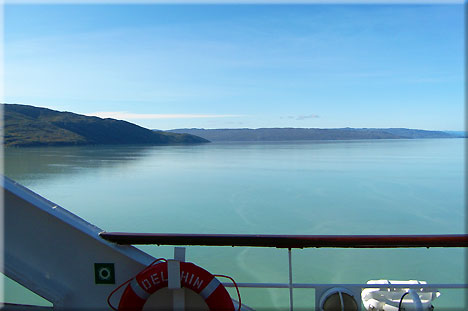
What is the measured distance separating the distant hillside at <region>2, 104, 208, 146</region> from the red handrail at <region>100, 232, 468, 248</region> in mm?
44469

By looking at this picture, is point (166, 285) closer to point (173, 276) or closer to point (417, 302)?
point (173, 276)

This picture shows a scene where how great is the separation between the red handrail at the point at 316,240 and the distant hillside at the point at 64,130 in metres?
44.5

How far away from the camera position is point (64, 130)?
5116 centimetres

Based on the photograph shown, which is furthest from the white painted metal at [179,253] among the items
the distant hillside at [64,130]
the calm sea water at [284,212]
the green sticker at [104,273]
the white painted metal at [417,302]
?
the distant hillside at [64,130]

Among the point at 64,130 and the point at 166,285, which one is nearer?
the point at 166,285

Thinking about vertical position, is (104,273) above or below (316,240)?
below

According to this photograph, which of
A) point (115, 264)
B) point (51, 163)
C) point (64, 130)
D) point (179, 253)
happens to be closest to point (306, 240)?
point (179, 253)

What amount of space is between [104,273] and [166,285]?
26 centimetres

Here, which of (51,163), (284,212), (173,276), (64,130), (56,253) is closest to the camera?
(173,276)

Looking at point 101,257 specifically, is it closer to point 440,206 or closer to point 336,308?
point 336,308

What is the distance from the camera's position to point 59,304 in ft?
4.02

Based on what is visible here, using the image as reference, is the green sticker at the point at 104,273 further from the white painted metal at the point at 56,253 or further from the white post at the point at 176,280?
the white post at the point at 176,280

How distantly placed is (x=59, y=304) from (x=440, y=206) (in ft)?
34.0

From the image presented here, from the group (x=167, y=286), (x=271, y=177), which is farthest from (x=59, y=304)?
(x=271, y=177)
